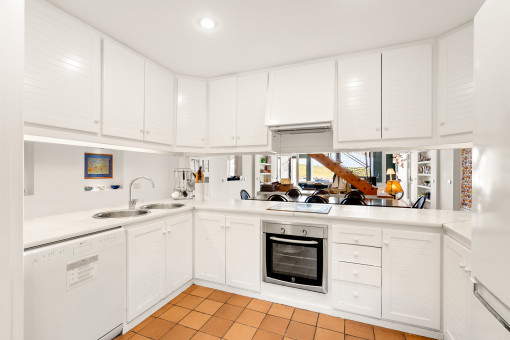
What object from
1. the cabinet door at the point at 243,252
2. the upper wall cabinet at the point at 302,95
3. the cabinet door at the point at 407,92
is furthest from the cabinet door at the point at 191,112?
the cabinet door at the point at 407,92

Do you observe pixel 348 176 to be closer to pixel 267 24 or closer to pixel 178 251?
pixel 267 24

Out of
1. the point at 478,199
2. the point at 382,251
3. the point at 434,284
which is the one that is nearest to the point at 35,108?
the point at 478,199

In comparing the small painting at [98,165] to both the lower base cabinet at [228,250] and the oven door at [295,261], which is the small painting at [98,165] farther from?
the oven door at [295,261]

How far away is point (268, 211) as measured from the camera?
224cm

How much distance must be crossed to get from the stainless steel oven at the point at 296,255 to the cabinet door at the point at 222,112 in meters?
1.20

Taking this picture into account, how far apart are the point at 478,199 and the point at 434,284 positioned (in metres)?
1.17

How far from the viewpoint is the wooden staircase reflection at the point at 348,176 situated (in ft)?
12.3

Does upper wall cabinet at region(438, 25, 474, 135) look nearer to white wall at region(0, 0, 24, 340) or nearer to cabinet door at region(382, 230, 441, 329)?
cabinet door at region(382, 230, 441, 329)

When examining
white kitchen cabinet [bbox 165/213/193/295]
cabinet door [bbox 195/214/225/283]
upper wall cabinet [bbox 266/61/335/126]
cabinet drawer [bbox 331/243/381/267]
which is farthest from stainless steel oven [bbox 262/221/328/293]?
upper wall cabinet [bbox 266/61/335/126]

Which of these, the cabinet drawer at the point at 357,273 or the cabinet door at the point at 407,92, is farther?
the cabinet door at the point at 407,92

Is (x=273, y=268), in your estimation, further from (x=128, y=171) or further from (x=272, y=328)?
(x=128, y=171)

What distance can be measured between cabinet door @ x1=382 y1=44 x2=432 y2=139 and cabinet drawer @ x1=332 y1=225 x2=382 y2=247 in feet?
3.07

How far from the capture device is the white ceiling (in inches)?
66.6

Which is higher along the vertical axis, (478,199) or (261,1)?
(261,1)
